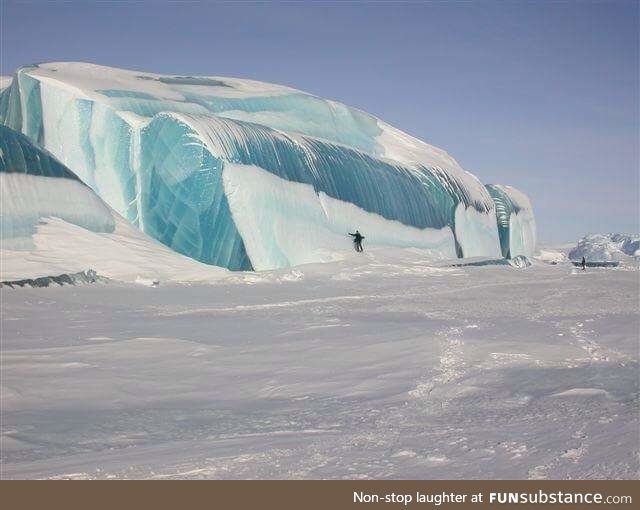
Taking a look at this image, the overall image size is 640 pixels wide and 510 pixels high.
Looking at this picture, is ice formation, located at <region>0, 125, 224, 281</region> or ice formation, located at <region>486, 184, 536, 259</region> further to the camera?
ice formation, located at <region>486, 184, 536, 259</region>

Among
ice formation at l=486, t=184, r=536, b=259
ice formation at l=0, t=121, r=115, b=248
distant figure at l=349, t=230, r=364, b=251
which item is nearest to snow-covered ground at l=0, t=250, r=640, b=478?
ice formation at l=0, t=121, r=115, b=248

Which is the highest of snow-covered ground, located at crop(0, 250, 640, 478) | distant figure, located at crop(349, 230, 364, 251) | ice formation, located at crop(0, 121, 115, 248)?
ice formation, located at crop(0, 121, 115, 248)

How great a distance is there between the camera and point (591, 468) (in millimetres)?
3871

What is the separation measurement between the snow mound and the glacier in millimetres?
26693

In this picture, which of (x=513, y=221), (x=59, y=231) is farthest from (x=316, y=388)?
(x=513, y=221)

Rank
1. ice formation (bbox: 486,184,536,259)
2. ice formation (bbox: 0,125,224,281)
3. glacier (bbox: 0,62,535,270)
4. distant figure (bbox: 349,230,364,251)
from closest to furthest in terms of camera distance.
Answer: ice formation (bbox: 0,125,224,281) → glacier (bbox: 0,62,535,270) → distant figure (bbox: 349,230,364,251) → ice formation (bbox: 486,184,536,259)

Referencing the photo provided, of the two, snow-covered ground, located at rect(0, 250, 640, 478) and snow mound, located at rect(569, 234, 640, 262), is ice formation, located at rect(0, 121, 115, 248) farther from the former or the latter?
snow mound, located at rect(569, 234, 640, 262)

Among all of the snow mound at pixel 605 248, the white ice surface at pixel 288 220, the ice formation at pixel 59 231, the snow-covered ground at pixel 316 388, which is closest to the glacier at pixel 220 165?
the white ice surface at pixel 288 220

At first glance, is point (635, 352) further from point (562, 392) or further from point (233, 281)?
point (233, 281)

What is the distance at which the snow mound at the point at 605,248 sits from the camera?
5131cm

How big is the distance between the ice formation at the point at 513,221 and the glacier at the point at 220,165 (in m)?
7.48

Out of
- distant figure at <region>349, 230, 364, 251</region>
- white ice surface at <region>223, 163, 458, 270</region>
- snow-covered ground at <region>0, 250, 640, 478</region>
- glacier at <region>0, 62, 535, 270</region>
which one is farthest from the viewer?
distant figure at <region>349, 230, 364, 251</region>

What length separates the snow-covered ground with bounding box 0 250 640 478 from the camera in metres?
4.26

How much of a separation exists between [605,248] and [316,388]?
5043cm
